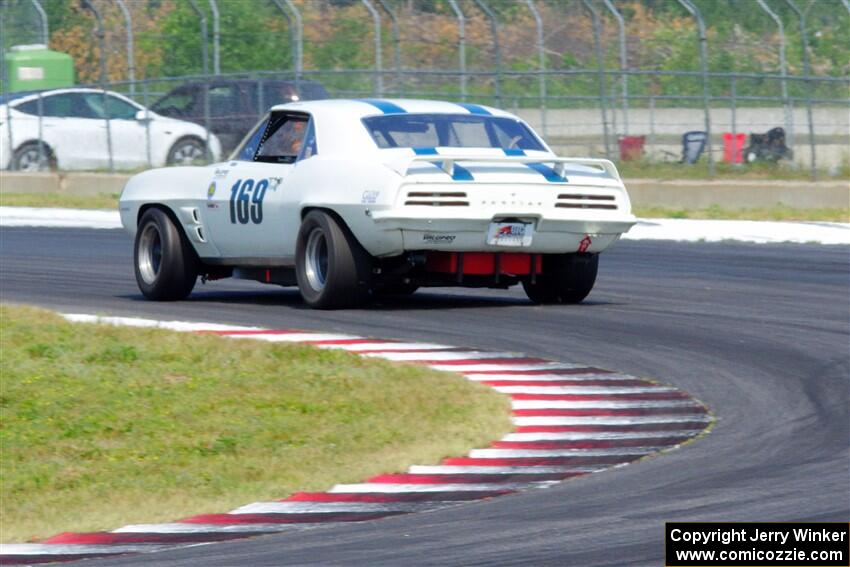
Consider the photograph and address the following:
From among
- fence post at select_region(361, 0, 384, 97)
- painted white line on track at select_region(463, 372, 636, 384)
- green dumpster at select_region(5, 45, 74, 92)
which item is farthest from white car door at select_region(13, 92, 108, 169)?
painted white line on track at select_region(463, 372, 636, 384)

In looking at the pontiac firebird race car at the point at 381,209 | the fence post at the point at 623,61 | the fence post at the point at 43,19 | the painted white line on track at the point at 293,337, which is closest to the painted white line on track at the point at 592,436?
the painted white line on track at the point at 293,337

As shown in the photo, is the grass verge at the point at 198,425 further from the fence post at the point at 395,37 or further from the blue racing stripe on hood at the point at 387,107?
the fence post at the point at 395,37

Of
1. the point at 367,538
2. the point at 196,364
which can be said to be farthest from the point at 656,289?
the point at 367,538

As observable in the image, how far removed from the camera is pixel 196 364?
34.1ft

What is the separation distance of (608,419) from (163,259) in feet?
19.0

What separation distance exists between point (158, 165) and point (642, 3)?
26.3 feet

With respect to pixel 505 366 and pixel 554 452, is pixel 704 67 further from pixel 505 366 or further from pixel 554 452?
pixel 554 452

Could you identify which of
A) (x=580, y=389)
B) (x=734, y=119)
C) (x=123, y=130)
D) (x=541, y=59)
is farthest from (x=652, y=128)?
(x=580, y=389)

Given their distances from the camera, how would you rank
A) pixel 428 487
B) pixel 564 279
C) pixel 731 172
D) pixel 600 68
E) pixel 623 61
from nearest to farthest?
pixel 428 487 → pixel 564 279 → pixel 731 172 → pixel 600 68 → pixel 623 61

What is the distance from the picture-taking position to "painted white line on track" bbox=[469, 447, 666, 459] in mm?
8172

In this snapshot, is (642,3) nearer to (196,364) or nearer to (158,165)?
(158,165)

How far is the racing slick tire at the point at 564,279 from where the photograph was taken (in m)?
13.2

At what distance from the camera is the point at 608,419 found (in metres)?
9.02

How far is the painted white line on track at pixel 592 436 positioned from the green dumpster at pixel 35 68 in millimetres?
23617
